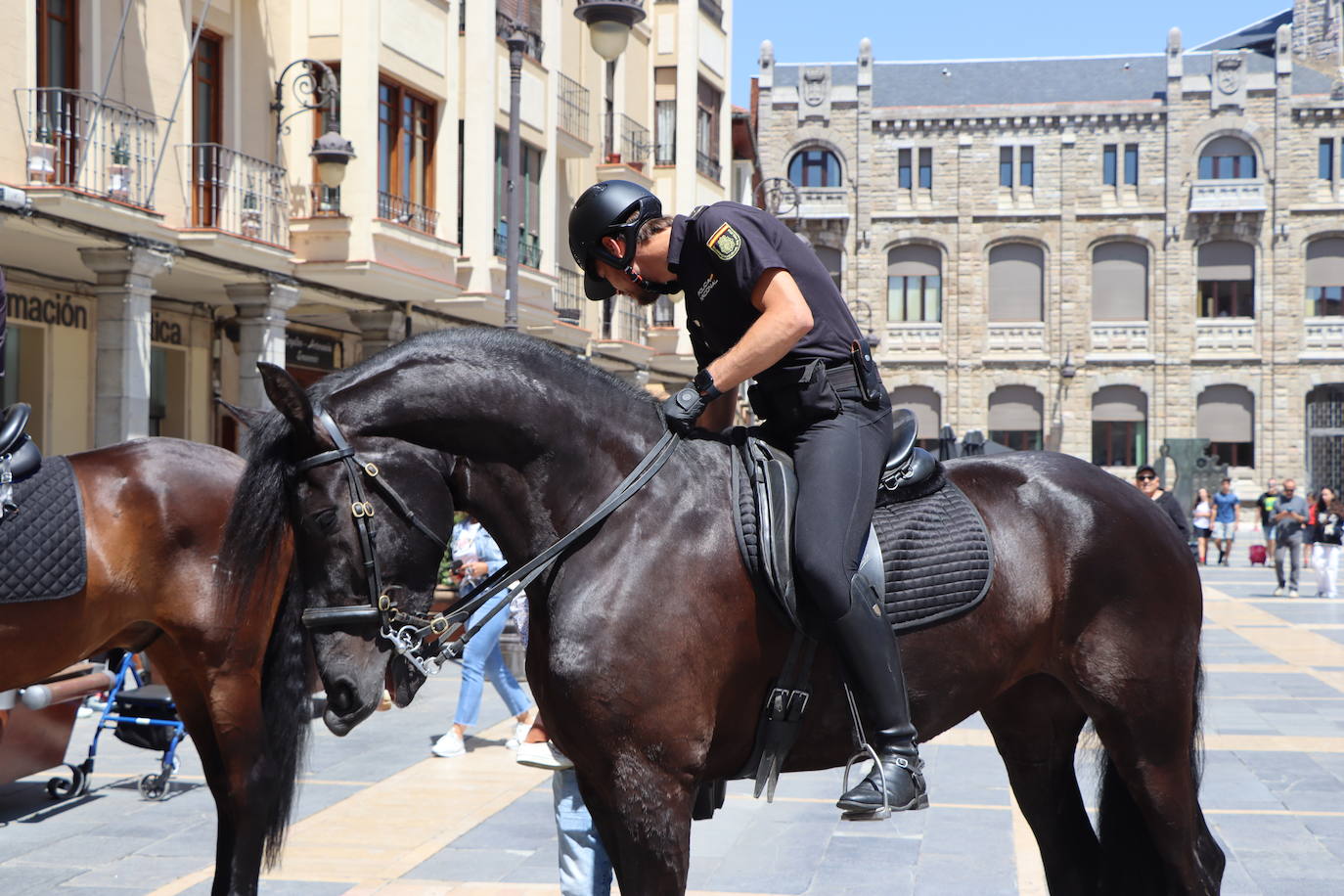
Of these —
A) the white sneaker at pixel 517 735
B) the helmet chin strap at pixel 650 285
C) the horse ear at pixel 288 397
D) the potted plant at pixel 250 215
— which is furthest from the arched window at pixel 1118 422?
the horse ear at pixel 288 397

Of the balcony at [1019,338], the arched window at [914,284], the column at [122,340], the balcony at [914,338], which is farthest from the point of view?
the arched window at [914,284]

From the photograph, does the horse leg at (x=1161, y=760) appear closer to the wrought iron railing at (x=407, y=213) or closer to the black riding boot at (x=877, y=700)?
the black riding boot at (x=877, y=700)

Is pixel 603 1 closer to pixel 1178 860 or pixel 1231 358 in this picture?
pixel 1178 860

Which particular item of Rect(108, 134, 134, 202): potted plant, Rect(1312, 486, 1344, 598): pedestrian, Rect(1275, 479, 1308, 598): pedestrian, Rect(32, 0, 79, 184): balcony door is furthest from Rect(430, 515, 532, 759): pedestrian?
Rect(1312, 486, 1344, 598): pedestrian

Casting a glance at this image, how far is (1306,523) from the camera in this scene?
2445 centimetres

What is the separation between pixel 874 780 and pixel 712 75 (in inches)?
1144

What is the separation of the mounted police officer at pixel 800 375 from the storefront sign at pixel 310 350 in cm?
1653

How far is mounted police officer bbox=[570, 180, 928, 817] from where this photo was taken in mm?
3432

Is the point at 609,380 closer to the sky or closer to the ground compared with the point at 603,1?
closer to the ground

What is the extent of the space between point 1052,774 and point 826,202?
1973 inches

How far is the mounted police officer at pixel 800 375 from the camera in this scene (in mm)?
3432

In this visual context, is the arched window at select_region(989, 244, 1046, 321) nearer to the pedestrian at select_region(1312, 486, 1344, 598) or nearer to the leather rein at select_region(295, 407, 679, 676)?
the pedestrian at select_region(1312, 486, 1344, 598)

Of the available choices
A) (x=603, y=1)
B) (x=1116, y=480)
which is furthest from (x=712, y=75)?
(x=1116, y=480)

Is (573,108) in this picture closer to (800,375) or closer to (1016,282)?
(800,375)
